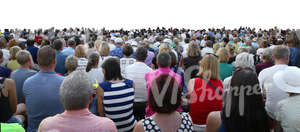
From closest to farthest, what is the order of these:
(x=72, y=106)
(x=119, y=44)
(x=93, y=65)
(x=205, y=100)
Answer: (x=72, y=106) < (x=205, y=100) < (x=93, y=65) < (x=119, y=44)

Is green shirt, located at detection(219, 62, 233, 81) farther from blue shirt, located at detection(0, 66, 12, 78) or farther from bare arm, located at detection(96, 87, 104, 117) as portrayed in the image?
blue shirt, located at detection(0, 66, 12, 78)

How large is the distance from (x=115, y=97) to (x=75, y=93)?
1330 millimetres

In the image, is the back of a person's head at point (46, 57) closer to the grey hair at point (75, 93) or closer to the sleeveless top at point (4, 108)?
the sleeveless top at point (4, 108)

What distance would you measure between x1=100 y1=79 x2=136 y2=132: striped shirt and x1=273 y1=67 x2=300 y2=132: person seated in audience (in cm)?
187

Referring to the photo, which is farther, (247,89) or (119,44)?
(119,44)

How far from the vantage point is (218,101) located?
340cm

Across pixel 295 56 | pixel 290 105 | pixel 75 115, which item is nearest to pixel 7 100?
pixel 75 115

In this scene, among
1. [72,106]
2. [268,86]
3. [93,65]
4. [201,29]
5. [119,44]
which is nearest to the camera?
[72,106]

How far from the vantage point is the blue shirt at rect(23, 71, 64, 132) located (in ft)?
10.0

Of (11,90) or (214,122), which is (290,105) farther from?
(11,90)

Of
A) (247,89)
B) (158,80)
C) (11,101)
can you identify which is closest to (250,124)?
(247,89)

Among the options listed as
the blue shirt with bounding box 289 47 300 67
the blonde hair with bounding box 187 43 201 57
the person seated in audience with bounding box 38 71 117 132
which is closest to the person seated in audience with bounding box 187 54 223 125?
the person seated in audience with bounding box 38 71 117 132

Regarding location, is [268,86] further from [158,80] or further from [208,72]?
[158,80]

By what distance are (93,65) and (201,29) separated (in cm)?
1605
